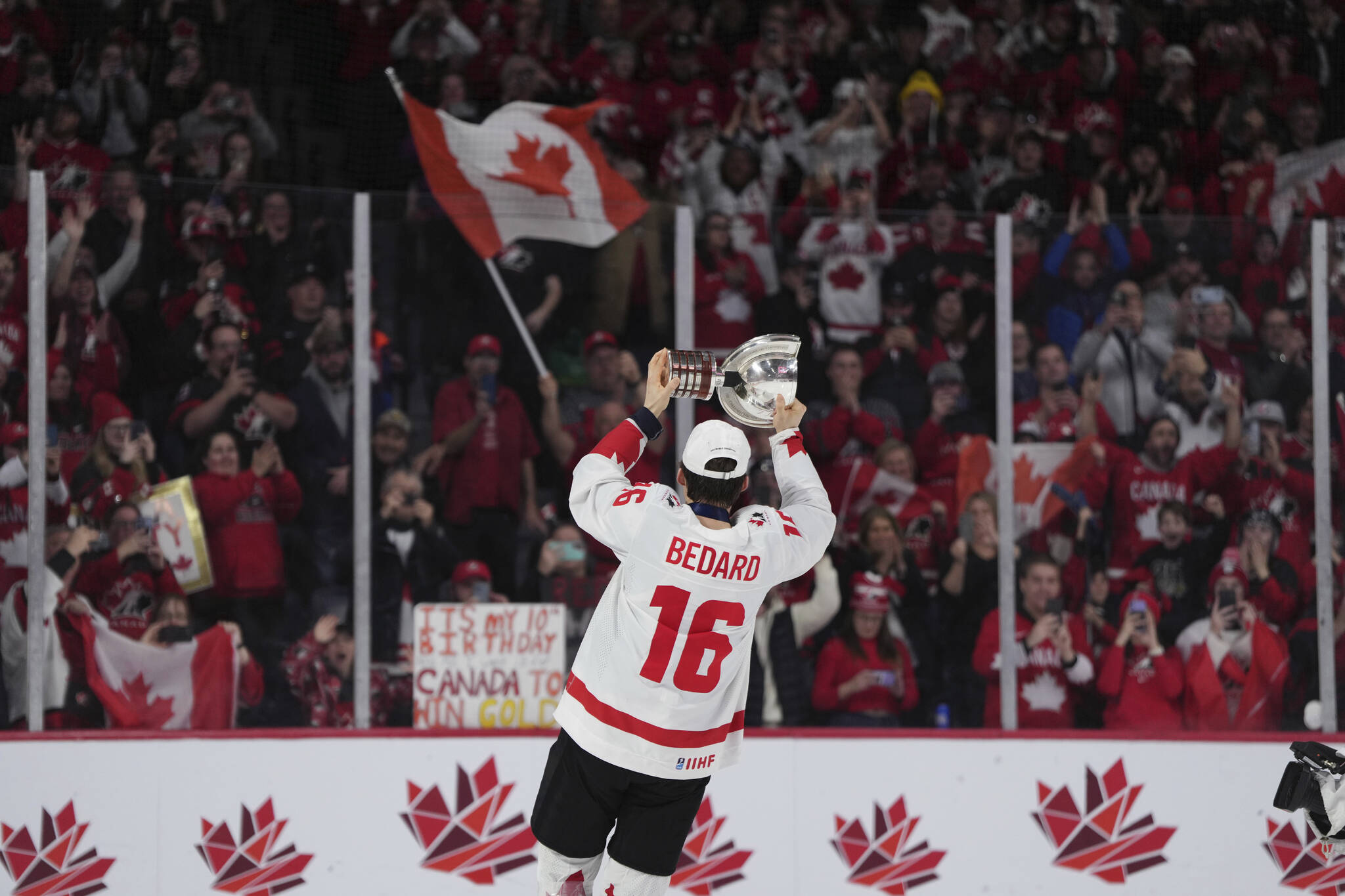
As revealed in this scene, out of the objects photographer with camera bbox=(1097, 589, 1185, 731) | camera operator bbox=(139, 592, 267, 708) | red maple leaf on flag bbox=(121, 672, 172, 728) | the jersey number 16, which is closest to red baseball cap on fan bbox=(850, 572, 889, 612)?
photographer with camera bbox=(1097, 589, 1185, 731)

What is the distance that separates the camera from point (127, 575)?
502 cm

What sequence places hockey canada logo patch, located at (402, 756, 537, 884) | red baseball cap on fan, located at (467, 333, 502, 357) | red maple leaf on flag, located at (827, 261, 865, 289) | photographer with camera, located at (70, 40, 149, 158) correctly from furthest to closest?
1. photographer with camera, located at (70, 40, 149, 158)
2. red maple leaf on flag, located at (827, 261, 865, 289)
3. red baseball cap on fan, located at (467, 333, 502, 357)
4. hockey canada logo patch, located at (402, 756, 537, 884)

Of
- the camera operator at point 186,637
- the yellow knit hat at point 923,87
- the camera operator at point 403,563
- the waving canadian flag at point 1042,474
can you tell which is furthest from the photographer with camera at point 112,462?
the yellow knit hat at point 923,87

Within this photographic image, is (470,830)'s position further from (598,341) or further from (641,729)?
(598,341)

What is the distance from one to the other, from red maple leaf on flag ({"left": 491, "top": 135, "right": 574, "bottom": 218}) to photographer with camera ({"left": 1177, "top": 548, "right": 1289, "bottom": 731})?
9.31ft

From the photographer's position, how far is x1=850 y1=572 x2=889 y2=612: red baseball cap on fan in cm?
530

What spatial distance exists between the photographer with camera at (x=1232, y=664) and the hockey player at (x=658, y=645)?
2.34m

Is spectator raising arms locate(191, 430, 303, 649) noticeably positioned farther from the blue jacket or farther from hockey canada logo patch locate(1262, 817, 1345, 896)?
hockey canada logo patch locate(1262, 817, 1345, 896)

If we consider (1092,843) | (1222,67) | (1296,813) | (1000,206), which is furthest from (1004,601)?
(1222,67)

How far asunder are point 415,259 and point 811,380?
5.08ft

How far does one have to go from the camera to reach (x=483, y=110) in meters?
7.33

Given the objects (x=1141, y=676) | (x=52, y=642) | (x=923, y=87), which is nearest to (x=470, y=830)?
(x=52, y=642)

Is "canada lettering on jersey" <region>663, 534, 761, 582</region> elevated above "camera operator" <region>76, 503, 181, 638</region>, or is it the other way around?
"canada lettering on jersey" <region>663, 534, 761, 582</region>

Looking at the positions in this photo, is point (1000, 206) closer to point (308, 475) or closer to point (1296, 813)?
point (1296, 813)
